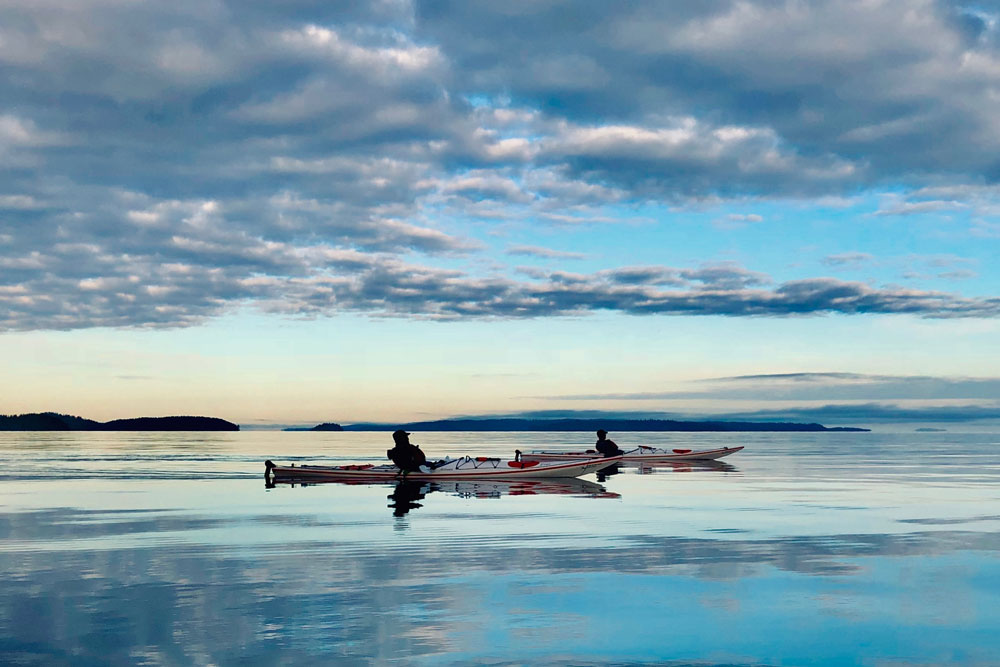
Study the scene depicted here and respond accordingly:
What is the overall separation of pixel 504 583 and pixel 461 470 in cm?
3164

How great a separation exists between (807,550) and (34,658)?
53.5 feet

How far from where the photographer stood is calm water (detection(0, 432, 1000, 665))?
12.5 meters

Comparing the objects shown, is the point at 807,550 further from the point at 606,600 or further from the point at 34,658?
the point at 34,658

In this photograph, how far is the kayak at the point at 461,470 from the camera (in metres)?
48.2

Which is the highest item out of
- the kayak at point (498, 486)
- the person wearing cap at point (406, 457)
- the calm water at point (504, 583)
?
the person wearing cap at point (406, 457)

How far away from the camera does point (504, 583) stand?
17.1 m

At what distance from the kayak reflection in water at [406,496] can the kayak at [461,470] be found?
2.12 feet

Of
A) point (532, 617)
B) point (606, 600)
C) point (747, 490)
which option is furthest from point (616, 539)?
point (747, 490)

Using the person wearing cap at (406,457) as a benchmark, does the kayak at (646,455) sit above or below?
below

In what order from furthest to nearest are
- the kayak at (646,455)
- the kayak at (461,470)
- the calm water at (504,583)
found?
the kayak at (646,455)
the kayak at (461,470)
the calm water at (504,583)

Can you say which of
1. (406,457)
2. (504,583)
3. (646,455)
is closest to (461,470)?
(406,457)

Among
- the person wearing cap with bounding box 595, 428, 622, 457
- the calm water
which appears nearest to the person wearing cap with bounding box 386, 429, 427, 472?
the calm water

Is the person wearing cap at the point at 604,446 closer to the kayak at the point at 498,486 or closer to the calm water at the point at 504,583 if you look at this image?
the kayak at the point at 498,486

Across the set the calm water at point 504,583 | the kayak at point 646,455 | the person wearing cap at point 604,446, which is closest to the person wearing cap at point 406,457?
the calm water at point 504,583
